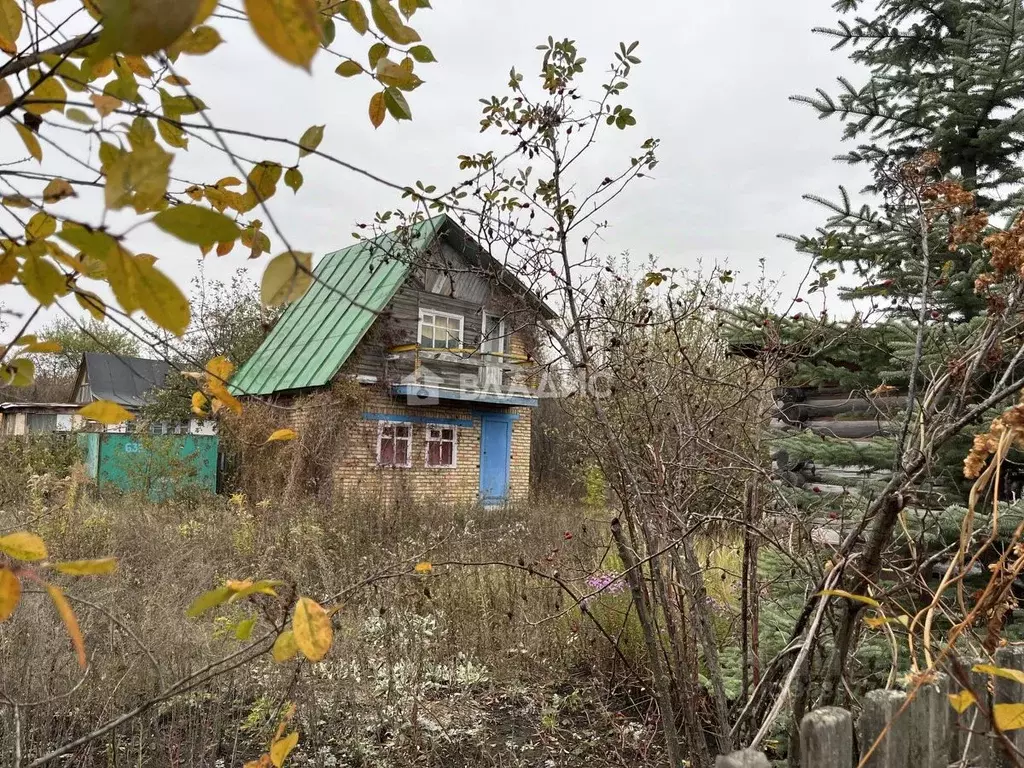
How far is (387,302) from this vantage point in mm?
11273

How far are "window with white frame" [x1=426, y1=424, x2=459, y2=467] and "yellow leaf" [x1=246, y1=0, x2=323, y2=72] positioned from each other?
13113 millimetres

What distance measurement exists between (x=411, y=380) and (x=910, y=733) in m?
11.5

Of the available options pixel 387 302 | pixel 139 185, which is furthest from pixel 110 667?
pixel 387 302

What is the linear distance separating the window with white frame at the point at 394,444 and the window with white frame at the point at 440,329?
171 cm

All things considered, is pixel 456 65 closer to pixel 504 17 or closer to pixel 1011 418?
pixel 504 17

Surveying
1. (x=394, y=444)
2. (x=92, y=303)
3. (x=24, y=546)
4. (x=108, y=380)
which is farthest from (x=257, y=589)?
(x=108, y=380)

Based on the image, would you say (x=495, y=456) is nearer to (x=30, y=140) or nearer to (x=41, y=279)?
(x=30, y=140)

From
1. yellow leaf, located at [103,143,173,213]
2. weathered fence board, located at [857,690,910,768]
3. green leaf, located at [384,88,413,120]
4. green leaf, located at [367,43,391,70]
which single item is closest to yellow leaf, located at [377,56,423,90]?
green leaf, located at [384,88,413,120]

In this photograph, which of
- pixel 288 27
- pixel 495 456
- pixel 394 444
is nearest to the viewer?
pixel 288 27

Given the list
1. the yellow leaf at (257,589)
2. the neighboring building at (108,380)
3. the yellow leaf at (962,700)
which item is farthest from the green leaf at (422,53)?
the neighboring building at (108,380)

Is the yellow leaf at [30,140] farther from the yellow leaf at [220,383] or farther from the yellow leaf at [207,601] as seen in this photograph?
the yellow leaf at [207,601]

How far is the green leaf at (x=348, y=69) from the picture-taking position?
3.27ft

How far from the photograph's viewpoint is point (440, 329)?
538 inches

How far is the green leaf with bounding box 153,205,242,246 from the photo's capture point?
0.42 metres
